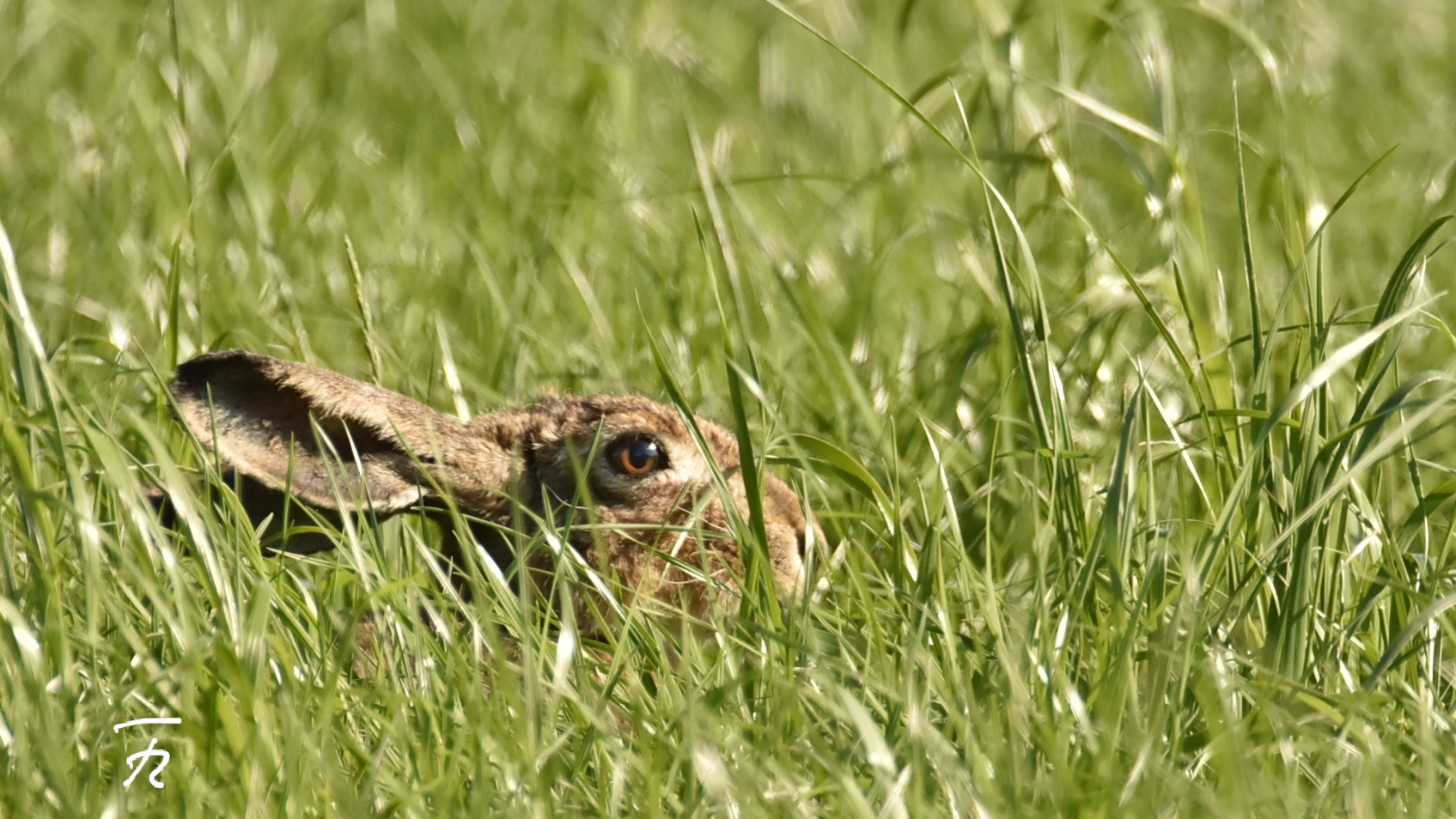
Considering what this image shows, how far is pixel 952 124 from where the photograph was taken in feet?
18.9

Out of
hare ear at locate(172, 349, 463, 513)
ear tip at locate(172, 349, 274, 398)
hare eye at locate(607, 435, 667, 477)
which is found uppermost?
ear tip at locate(172, 349, 274, 398)

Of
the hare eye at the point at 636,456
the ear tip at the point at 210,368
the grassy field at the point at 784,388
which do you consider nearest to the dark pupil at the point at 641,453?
the hare eye at the point at 636,456

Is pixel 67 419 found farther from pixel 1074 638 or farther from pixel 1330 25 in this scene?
pixel 1330 25

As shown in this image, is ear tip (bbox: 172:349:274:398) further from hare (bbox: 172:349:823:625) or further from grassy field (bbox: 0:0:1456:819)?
grassy field (bbox: 0:0:1456:819)

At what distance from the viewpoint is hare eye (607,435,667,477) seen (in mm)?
3637

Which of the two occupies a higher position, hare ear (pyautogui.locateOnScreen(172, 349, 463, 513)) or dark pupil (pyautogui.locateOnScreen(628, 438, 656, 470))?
hare ear (pyautogui.locateOnScreen(172, 349, 463, 513))

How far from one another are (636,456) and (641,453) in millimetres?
13

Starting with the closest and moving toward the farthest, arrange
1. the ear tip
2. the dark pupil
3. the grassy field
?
1. the grassy field
2. the ear tip
3. the dark pupil

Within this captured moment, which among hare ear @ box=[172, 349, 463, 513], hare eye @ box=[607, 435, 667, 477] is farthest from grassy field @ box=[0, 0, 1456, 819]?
hare eye @ box=[607, 435, 667, 477]

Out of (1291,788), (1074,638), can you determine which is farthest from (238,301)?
(1291,788)

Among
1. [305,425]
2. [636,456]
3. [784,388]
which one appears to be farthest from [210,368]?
[784,388]

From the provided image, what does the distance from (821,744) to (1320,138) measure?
4460 millimetres

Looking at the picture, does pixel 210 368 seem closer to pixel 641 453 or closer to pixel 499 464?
pixel 499 464

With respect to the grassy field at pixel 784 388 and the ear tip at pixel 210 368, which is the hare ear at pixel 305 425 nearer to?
the ear tip at pixel 210 368
